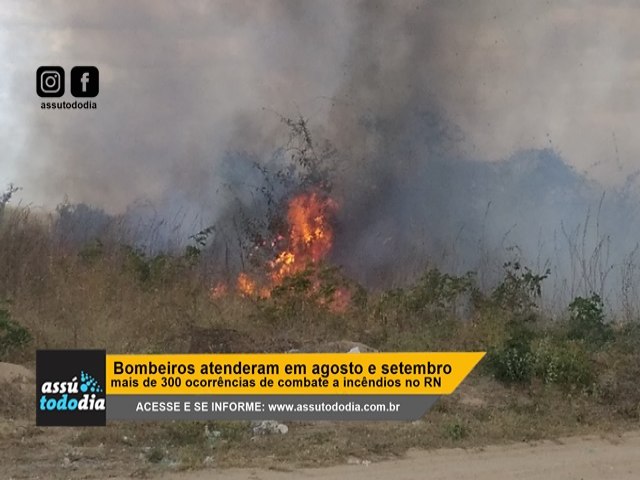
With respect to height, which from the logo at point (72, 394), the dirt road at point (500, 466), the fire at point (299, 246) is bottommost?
the dirt road at point (500, 466)

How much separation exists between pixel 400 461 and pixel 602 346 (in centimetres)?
458

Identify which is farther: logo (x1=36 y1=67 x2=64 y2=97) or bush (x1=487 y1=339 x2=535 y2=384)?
logo (x1=36 y1=67 x2=64 y2=97)

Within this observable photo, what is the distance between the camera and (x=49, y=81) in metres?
11.8

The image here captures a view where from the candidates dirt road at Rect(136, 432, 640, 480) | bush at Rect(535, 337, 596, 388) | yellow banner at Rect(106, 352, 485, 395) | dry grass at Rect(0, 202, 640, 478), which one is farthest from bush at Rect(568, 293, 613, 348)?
dirt road at Rect(136, 432, 640, 480)

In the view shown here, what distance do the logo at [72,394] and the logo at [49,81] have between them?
5239 millimetres

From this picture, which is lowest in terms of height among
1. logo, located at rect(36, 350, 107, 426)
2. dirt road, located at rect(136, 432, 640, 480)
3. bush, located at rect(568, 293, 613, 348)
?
dirt road, located at rect(136, 432, 640, 480)

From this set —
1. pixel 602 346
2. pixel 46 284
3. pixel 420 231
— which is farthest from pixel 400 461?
pixel 420 231

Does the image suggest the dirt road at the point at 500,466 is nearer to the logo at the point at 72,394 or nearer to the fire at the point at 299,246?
the logo at the point at 72,394

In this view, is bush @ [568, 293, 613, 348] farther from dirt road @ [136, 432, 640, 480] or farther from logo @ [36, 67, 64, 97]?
logo @ [36, 67, 64, 97]

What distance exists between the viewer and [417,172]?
13742 mm

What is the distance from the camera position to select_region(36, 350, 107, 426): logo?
742 centimetres

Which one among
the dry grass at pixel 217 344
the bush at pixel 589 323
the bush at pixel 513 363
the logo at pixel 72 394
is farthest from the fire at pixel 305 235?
the logo at pixel 72 394

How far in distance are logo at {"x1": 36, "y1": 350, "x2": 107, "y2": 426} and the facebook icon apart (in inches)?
219

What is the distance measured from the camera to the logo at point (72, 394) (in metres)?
7.42
